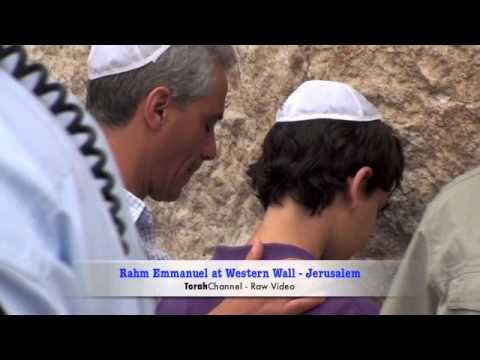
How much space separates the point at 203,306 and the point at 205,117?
626mm

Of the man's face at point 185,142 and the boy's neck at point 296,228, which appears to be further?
the man's face at point 185,142

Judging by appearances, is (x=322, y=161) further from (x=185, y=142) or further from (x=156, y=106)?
(x=156, y=106)

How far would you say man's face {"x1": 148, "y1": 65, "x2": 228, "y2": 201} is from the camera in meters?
2.32

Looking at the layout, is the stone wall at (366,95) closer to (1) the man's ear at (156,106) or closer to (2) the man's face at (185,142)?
(2) the man's face at (185,142)

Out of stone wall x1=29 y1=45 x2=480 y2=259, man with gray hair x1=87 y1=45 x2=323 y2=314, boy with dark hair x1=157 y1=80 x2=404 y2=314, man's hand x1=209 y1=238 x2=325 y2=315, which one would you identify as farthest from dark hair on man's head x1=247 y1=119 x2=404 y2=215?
man's hand x1=209 y1=238 x2=325 y2=315

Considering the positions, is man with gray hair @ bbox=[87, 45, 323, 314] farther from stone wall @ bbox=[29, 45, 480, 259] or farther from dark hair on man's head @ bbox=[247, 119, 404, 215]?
dark hair on man's head @ bbox=[247, 119, 404, 215]

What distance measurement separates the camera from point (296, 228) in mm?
2215

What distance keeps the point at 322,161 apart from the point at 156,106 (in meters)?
0.55

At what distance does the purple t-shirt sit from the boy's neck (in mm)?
24

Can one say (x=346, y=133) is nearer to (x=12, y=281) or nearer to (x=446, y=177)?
(x=446, y=177)

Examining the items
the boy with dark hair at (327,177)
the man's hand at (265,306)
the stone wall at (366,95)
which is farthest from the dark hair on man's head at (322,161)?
the man's hand at (265,306)

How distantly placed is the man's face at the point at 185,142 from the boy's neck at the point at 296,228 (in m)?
0.32

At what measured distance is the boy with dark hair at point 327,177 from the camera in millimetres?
2277

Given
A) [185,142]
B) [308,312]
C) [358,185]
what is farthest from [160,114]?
[308,312]
